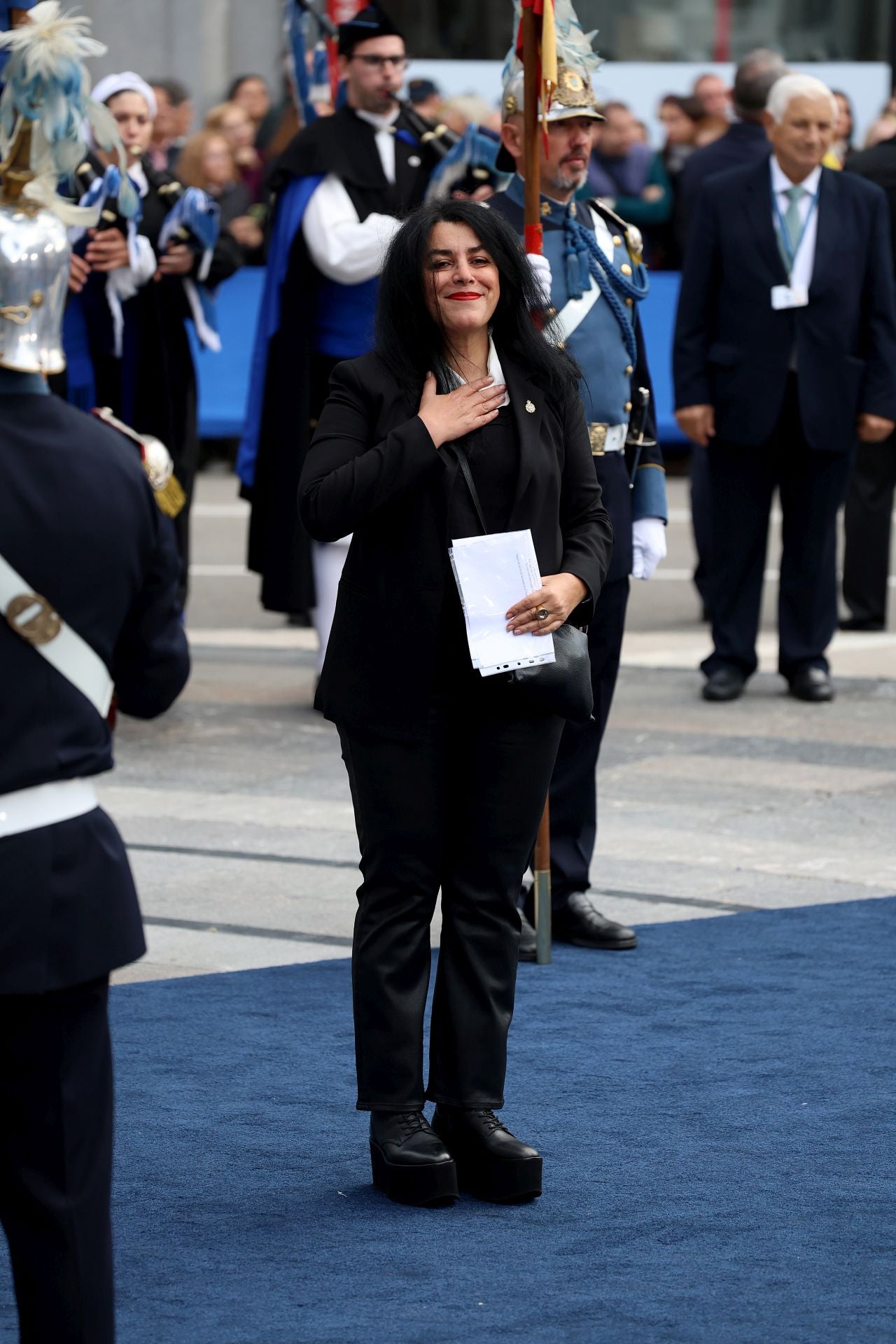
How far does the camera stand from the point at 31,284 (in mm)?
2889

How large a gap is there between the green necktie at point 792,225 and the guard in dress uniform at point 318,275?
4.22 ft

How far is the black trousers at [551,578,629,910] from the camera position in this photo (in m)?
5.74

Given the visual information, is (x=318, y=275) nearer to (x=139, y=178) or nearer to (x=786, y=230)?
(x=139, y=178)

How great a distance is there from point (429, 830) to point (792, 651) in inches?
190

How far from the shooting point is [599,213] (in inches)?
229

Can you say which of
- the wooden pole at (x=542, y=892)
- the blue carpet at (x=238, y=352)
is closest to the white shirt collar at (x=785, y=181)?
the wooden pole at (x=542, y=892)

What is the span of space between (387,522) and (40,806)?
1312mm

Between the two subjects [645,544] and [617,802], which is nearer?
[645,544]

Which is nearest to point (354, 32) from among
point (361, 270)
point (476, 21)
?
point (361, 270)

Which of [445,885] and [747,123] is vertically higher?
[747,123]

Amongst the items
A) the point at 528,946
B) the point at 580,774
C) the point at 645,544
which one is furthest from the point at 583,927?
the point at 645,544

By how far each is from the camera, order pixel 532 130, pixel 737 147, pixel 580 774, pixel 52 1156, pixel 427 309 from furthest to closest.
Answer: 1. pixel 737 147
2. pixel 580 774
3. pixel 532 130
4. pixel 427 309
5. pixel 52 1156

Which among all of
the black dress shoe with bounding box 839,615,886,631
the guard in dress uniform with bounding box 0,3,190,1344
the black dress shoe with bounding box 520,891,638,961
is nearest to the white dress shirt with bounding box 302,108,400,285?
the black dress shoe with bounding box 520,891,638,961

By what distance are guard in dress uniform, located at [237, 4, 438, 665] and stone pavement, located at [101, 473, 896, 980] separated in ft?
2.00
